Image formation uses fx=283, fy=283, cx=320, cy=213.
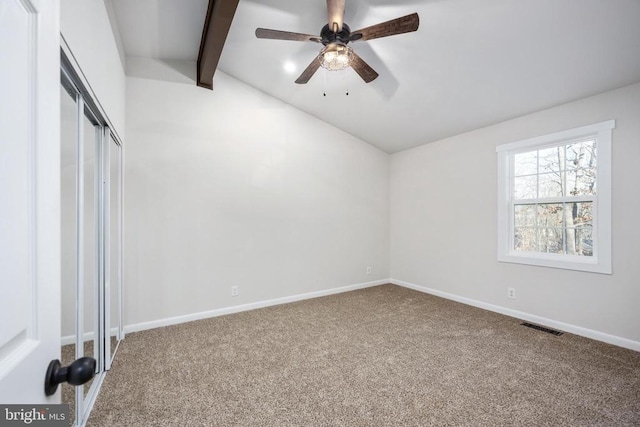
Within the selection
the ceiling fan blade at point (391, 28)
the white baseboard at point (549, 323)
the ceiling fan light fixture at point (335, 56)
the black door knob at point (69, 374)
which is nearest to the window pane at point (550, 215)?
the white baseboard at point (549, 323)

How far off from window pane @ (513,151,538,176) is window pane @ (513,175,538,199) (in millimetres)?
68

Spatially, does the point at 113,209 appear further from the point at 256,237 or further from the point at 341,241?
the point at 341,241

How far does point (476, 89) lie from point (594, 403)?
9.26 feet

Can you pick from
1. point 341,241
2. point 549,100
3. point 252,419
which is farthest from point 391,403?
point 549,100

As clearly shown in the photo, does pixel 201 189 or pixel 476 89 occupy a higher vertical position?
pixel 476 89

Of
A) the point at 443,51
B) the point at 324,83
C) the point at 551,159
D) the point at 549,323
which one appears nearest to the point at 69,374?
the point at 443,51

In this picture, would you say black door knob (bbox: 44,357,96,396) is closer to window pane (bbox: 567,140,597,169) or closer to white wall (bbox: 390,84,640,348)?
white wall (bbox: 390,84,640,348)

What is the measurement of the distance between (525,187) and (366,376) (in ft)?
9.65

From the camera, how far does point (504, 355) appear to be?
8.13 feet

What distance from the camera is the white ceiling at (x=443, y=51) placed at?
2150 millimetres

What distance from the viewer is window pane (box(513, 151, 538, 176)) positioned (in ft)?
11.0

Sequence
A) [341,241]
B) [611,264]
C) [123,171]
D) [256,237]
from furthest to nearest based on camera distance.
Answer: [341,241]
[256,237]
[123,171]
[611,264]

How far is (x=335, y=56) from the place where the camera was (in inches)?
89.4

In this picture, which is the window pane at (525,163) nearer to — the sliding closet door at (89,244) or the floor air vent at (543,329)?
the floor air vent at (543,329)
